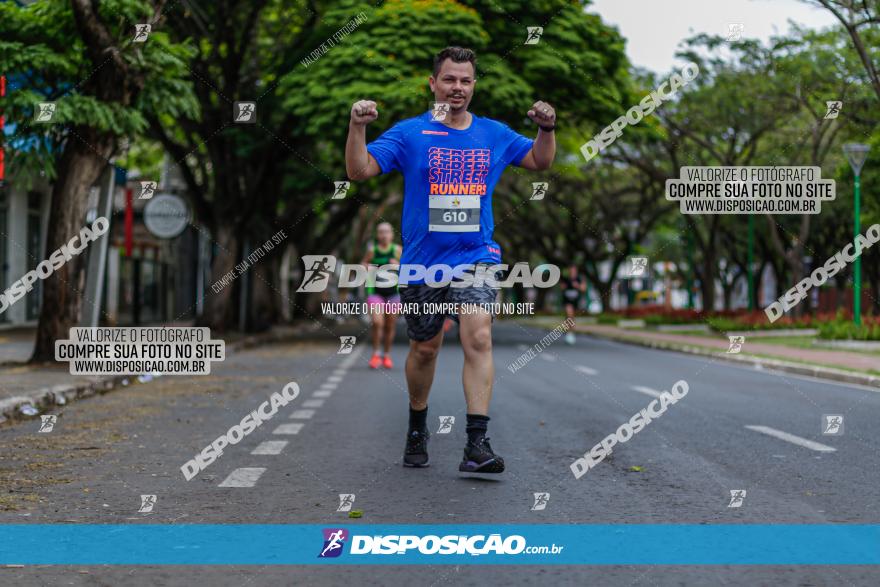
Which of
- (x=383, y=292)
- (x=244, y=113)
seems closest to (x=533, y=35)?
(x=244, y=113)

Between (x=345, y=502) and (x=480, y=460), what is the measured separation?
871mm

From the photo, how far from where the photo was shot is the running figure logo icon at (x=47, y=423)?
30.0 ft

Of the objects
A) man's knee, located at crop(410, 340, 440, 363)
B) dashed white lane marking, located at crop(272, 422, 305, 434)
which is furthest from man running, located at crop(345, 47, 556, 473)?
dashed white lane marking, located at crop(272, 422, 305, 434)

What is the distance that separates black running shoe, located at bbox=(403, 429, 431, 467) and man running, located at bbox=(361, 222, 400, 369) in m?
7.42

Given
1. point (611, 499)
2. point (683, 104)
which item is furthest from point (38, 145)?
point (683, 104)

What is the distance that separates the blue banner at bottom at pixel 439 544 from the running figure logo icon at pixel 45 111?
9474 mm

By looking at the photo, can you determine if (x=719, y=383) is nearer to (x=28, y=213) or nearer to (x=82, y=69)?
(x=82, y=69)

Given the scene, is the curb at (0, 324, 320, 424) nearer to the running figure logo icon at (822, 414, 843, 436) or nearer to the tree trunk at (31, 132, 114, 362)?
the tree trunk at (31, 132, 114, 362)

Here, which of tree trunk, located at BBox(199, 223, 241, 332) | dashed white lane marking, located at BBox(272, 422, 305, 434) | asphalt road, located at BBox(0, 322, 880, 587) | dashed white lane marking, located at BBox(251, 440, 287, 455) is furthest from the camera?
tree trunk, located at BBox(199, 223, 241, 332)

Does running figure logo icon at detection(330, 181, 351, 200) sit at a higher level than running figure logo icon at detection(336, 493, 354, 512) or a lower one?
higher

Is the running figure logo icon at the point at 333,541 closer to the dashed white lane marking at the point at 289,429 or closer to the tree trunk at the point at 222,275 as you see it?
the dashed white lane marking at the point at 289,429

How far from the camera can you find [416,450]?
22.7 ft

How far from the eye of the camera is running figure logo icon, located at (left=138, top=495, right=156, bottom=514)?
5.60m

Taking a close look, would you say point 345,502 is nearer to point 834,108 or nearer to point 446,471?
point 446,471
